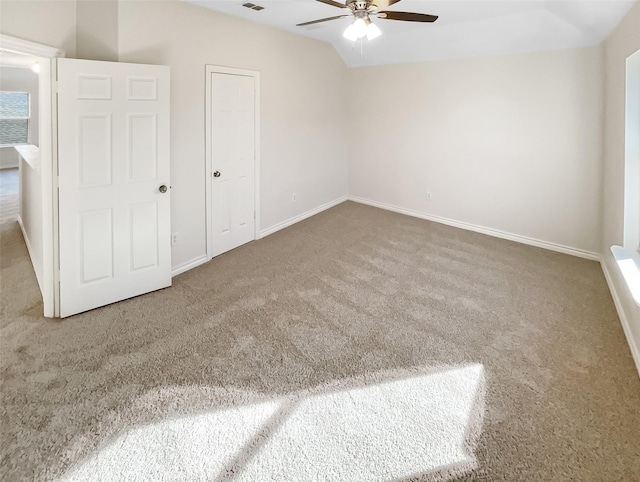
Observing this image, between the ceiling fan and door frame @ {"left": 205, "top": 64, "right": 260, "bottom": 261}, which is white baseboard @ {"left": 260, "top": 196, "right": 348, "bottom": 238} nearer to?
door frame @ {"left": 205, "top": 64, "right": 260, "bottom": 261}

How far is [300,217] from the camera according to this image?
613 centimetres

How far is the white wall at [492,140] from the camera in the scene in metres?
4.61

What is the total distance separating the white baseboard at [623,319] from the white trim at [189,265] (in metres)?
3.70

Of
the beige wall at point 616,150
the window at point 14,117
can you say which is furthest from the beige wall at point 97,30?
the window at point 14,117

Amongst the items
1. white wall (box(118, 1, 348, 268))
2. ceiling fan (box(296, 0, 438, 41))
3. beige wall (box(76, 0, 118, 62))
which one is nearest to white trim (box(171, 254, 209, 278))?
white wall (box(118, 1, 348, 268))

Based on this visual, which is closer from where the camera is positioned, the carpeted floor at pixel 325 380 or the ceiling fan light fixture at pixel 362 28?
→ the carpeted floor at pixel 325 380

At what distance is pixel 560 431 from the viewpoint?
2.07m

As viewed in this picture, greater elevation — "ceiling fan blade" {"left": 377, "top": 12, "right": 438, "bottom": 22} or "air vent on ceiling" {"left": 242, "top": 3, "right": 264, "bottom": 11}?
"air vent on ceiling" {"left": 242, "top": 3, "right": 264, "bottom": 11}

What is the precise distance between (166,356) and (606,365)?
2.82 m

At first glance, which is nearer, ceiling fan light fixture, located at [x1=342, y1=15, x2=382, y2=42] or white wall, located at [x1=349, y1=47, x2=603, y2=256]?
ceiling fan light fixture, located at [x1=342, y1=15, x2=382, y2=42]

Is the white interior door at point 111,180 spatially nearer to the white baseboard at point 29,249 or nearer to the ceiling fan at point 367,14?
the white baseboard at point 29,249

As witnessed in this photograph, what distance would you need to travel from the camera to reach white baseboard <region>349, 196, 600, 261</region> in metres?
4.80

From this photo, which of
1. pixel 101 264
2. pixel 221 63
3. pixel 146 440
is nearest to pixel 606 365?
pixel 146 440

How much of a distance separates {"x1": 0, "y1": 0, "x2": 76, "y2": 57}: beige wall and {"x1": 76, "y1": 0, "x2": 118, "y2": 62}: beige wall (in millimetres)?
46
